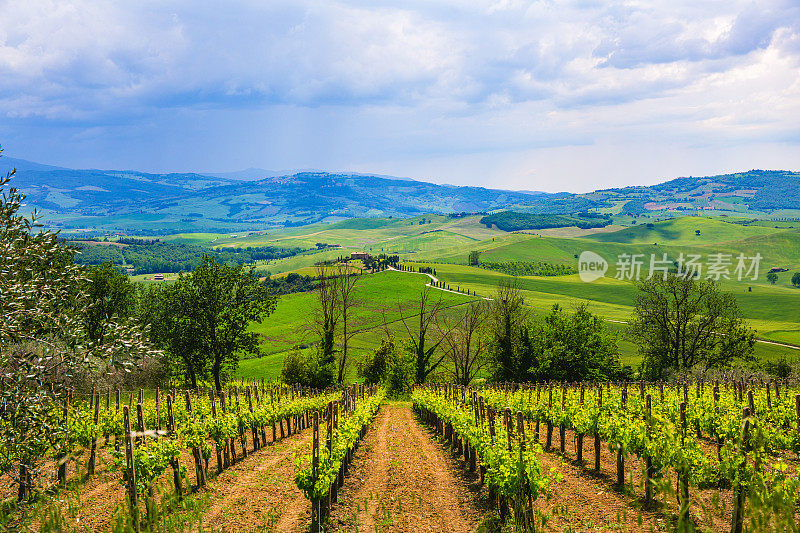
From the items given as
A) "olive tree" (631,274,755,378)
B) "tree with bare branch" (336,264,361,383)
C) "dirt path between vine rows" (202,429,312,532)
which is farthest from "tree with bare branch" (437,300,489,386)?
"dirt path between vine rows" (202,429,312,532)

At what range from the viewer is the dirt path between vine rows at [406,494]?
11773mm

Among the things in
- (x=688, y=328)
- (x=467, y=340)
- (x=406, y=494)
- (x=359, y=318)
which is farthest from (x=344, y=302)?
(x=359, y=318)

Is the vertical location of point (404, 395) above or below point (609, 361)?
below

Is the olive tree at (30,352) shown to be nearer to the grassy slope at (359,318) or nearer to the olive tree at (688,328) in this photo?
the olive tree at (688,328)

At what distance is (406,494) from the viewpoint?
45.9 feet

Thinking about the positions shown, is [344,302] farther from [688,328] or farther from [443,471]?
[688,328]

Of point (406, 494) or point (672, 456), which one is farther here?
point (406, 494)

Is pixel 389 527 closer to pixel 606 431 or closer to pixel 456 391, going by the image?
pixel 606 431

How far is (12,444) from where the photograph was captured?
9.47m

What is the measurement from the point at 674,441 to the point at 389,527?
24.5ft

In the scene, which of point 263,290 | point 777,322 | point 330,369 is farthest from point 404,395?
point 777,322

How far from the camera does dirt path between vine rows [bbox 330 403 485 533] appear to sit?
11773 mm

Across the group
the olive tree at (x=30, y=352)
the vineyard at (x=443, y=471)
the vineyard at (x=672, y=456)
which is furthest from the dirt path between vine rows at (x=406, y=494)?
the olive tree at (x=30, y=352)

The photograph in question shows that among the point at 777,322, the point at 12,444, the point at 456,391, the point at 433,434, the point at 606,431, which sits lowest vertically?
the point at 777,322
